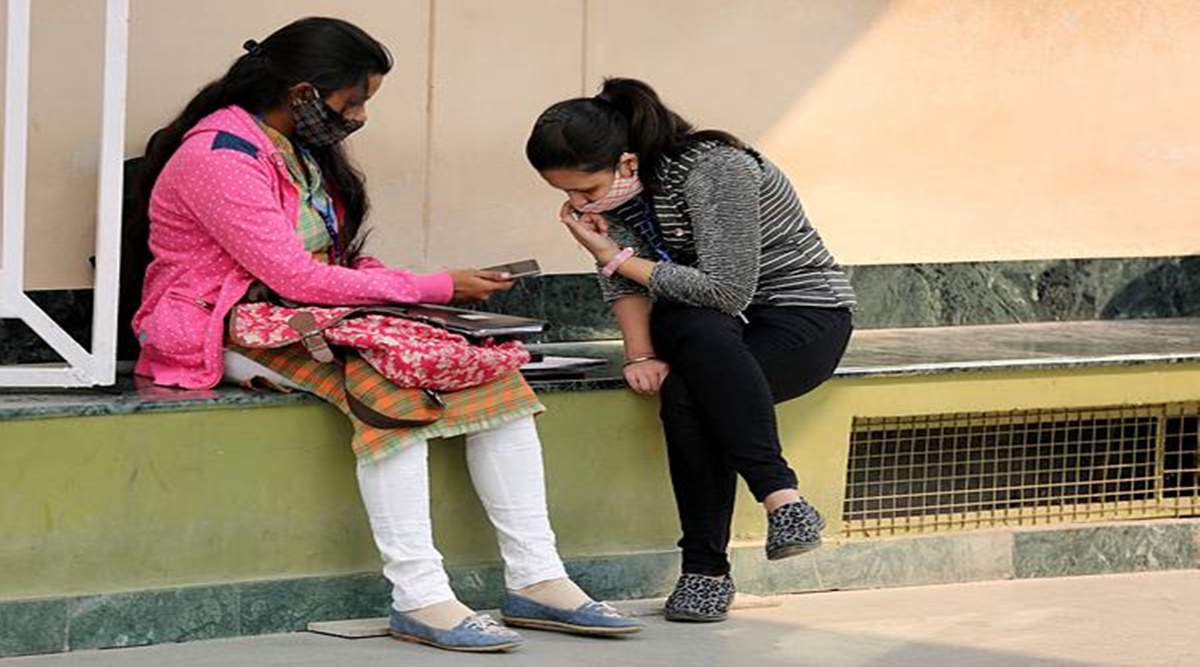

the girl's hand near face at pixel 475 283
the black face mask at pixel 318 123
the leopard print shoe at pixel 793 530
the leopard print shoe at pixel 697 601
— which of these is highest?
the black face mask at pixel 318 123

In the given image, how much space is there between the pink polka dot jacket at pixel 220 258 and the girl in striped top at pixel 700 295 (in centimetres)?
42

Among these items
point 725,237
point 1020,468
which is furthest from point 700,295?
point 1020,468

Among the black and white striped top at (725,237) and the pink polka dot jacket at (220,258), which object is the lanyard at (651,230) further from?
the pink polka dot jacket at (220,258)

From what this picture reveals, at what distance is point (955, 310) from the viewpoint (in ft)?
22.2

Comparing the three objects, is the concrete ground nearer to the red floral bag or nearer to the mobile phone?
the red floral bag

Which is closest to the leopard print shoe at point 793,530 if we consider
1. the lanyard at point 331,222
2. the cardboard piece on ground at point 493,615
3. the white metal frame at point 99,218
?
the cardboard piece on ground at point 493,615

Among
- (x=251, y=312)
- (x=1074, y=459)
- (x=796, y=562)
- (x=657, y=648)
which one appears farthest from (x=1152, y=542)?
(x=251, y=312)

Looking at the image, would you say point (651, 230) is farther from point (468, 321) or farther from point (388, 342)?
point (388, 342)

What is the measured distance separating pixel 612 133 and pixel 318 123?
2.01ft

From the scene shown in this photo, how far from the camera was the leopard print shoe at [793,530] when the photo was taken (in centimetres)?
518

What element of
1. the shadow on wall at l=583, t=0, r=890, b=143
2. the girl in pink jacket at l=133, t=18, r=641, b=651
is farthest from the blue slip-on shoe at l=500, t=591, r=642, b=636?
the shadow on wall at l=583, t=0, r=890, b=143

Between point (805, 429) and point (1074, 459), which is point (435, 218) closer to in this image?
point (805, 429)

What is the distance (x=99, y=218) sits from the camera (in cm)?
510

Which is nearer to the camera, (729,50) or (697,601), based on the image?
(697,601)
